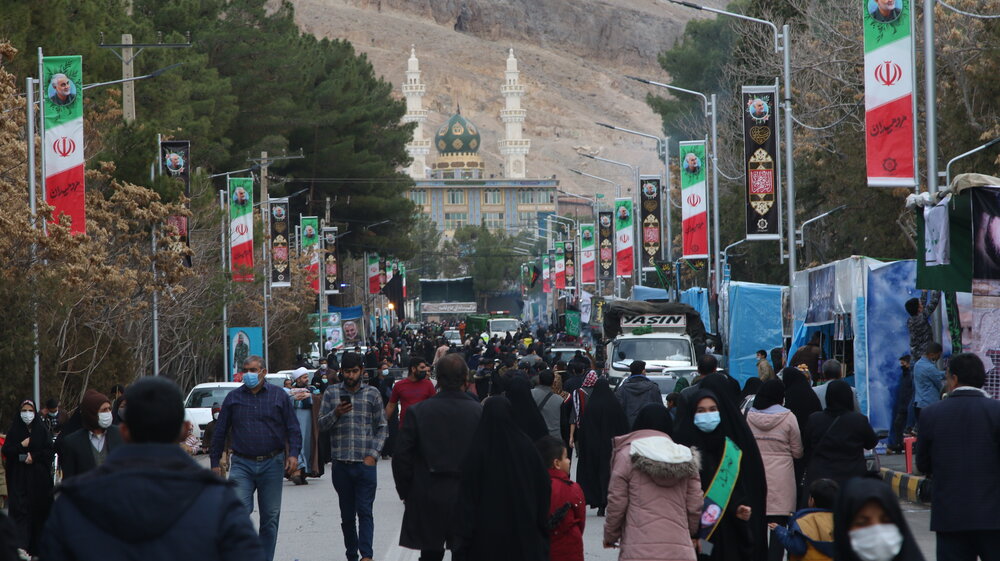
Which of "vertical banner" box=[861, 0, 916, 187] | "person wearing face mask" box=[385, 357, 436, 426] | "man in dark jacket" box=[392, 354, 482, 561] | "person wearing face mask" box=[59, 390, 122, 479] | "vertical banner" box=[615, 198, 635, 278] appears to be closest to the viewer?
"man in dark jacket" box=[392, 354, 482, 561]

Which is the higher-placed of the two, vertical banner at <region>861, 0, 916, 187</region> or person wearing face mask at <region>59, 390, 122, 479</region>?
vertical banner at <region>861, 0, 916, 187</region>

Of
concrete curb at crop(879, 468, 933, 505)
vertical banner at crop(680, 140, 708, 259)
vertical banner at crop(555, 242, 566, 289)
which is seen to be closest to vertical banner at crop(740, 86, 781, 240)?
vertical banner at crop(680, 140, 708, 259)

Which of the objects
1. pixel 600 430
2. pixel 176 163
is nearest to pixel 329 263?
pixel 176 163

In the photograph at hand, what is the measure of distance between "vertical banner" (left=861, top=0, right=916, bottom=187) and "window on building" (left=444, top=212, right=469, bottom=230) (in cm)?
16770

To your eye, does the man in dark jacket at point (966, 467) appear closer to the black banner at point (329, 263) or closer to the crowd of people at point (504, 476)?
the crowd of people at point (504, 476)

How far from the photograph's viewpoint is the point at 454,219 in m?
189

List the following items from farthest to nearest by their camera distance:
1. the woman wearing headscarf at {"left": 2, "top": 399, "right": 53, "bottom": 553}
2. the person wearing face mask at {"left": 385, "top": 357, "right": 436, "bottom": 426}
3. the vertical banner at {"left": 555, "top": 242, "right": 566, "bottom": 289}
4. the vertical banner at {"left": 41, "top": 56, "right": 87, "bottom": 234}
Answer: the vertical banner at {"left": 555, "top": 242, "right": 566, "bottom": 289}
the vertical banner at {"left": 41, "top": 56, "right": 87, "bottom": 234}
the person wearing face mask at {"left": 385, "top": 357, "right": 436, "bottom": 426}
the woman wearing headscarf at {"left": 2, "top": 399, "right": 53, "bottom": 553}

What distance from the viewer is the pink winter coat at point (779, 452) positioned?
10531mm

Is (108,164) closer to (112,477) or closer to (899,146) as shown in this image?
(899,146)

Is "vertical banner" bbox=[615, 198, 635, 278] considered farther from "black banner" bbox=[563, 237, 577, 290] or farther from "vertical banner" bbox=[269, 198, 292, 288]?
"black banner" bbox=[563, 237, 577, 290]

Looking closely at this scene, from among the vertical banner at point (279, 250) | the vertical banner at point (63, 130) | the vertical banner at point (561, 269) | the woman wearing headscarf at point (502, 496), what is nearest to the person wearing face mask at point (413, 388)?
the woman wearing headscarf at point (502, 496)

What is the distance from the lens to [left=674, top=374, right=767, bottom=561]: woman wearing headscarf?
866 cm

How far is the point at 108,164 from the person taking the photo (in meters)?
26.6

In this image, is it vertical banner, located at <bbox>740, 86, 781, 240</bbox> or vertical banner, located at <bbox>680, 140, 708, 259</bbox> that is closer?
vertical banner, located at <bbox>740, 86, 781, 240</bbox>
